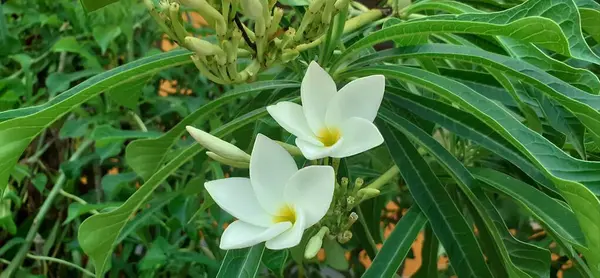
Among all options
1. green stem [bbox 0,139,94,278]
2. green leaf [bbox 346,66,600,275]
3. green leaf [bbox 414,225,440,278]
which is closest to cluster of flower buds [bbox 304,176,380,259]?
green leaf [bbox 346,66,600,275]

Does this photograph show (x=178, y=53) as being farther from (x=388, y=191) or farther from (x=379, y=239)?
(x=379, y=239)

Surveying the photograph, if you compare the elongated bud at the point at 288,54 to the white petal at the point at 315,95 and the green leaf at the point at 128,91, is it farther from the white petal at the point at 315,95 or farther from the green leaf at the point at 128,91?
the green leaf at the point at 128,91

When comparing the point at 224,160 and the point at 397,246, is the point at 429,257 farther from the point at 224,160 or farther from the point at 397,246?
the point at 224,160

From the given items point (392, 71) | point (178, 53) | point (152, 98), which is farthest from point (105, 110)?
point (392, 71)

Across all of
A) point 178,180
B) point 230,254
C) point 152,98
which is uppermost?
point 230,254

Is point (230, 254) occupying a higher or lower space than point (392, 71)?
lower

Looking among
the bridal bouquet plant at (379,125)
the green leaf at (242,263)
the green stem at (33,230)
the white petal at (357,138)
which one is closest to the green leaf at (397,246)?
the bridal bouquet plant at (379,125)

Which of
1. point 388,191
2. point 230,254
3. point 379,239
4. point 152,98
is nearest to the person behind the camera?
point 230,254

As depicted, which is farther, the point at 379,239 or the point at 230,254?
the point at 379,239
